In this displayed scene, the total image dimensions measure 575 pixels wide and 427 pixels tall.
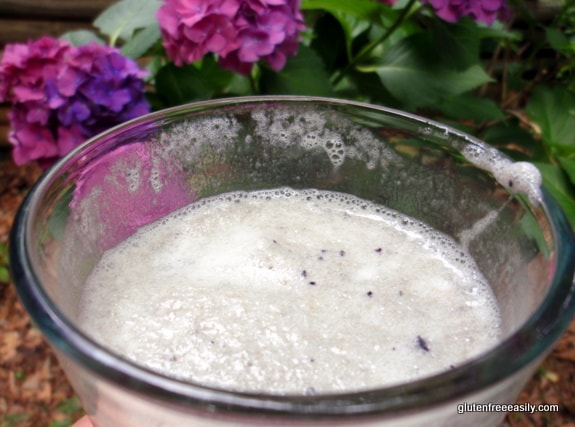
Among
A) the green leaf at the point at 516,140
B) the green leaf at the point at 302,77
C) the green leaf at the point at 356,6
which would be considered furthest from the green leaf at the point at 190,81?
the green leaf at the point at 516,140

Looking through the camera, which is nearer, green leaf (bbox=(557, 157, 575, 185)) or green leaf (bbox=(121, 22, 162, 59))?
green leaf (bbox=(557, 157, 575, 185))

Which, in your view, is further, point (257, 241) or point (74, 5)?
point (74, 5)

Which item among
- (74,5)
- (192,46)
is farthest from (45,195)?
(74,5)

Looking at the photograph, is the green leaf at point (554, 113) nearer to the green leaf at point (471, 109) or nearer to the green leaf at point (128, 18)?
the green leaf at point (471, 109)

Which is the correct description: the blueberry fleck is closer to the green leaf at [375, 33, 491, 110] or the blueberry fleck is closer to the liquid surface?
the liquid surface

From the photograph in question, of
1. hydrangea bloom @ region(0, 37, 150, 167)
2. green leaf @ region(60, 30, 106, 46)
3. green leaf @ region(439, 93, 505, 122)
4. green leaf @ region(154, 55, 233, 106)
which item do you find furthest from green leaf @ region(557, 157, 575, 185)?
green leaf @ region(60, 30, 106, 46)

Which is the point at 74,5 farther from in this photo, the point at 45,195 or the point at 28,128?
the point at 45,195

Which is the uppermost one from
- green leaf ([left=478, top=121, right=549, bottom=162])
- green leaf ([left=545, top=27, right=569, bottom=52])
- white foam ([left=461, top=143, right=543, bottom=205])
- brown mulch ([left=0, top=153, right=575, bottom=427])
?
white foam ([left=461, top=143, right=543, bottom=205])
